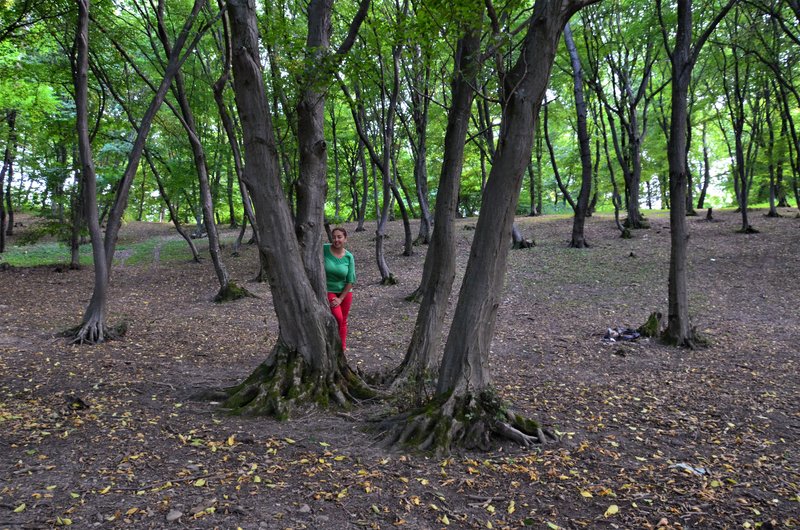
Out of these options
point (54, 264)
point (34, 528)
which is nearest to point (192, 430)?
point (34, 528)

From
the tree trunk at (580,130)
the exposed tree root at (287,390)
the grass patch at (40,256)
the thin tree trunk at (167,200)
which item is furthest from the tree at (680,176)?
the grass patch at (40,256)

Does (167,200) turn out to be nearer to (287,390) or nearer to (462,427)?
(287,390)

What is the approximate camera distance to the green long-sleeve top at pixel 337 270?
18.5 ft

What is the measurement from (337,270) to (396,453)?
2482 millimetres

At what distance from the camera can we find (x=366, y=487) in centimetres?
325

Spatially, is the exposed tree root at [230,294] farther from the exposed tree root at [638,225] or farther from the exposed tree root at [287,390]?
the exposed tree root at [638,225]

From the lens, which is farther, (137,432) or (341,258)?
(341,258)

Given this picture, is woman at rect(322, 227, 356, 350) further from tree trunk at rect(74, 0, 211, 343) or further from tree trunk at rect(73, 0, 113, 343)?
tree trunk at rect(73, 0, 113, 343)

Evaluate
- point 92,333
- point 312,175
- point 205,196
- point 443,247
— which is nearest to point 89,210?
point 92,333

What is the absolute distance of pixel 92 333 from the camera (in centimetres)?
740

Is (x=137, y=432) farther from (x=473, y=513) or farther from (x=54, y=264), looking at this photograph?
(x=54, y=264)

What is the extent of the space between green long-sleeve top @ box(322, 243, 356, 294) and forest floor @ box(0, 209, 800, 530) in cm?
153

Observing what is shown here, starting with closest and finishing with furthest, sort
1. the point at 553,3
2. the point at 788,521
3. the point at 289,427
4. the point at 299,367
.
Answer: the point at 788,521, the point at 553,3, the point at 289,427, the point at 299,367

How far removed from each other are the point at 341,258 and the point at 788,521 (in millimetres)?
4500
